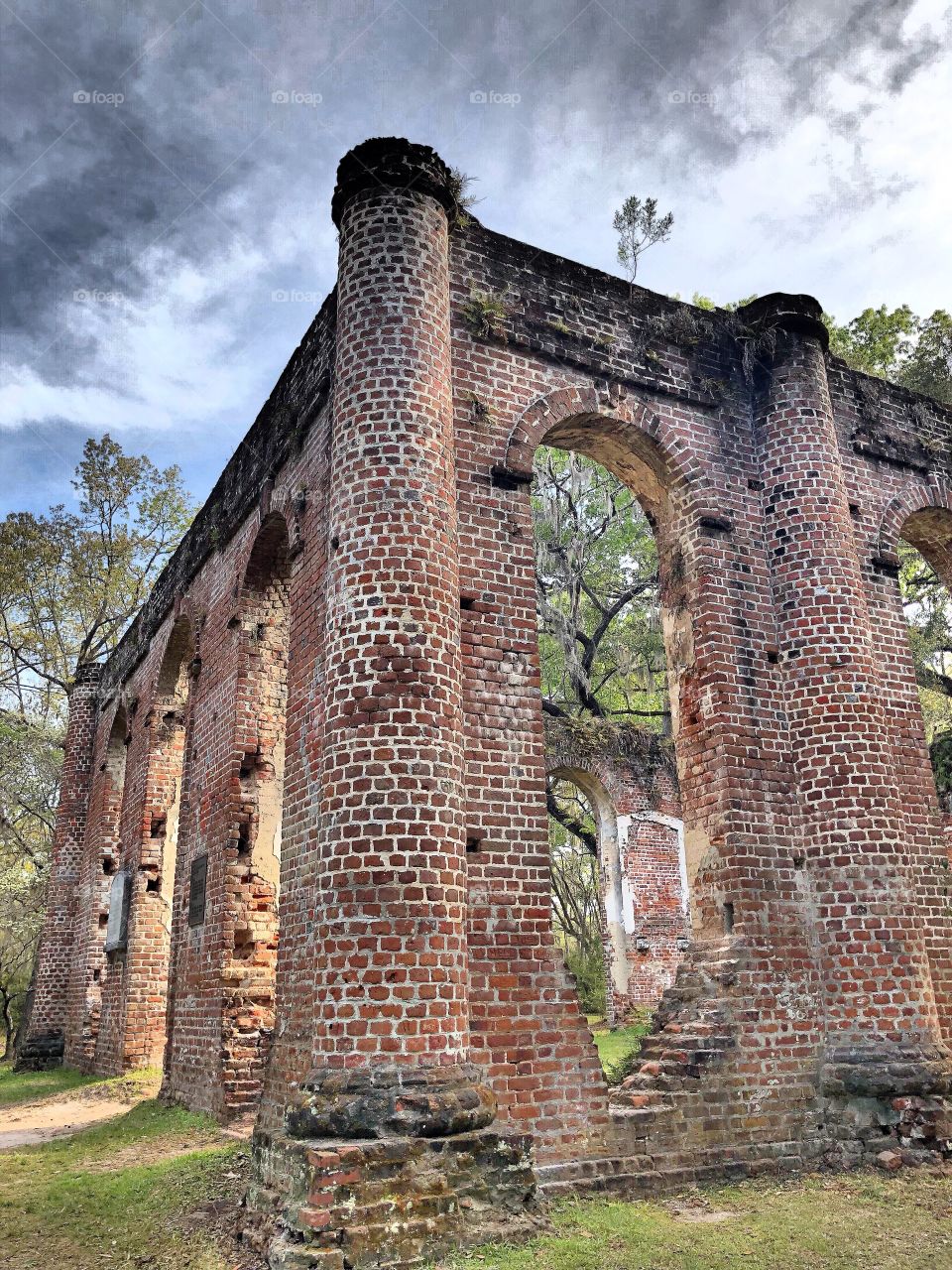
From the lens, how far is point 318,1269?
15.6 feet

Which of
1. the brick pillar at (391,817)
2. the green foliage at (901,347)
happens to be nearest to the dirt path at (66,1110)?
the brick pillar at (391,817)

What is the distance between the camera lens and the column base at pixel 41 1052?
1698 centimetres

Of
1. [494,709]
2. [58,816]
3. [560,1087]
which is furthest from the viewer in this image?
[58,816]

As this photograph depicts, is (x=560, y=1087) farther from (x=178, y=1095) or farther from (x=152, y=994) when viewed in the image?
(x=152, y=994)

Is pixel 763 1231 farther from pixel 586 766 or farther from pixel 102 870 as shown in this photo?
pixel 102 870

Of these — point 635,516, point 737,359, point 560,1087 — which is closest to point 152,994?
point 560,1087

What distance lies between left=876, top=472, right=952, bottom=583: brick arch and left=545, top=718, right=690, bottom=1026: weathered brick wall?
739cm

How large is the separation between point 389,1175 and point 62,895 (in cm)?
1550

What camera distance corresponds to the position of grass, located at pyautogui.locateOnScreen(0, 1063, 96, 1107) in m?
13.7

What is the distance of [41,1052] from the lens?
1708cm

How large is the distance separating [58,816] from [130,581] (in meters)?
7.31

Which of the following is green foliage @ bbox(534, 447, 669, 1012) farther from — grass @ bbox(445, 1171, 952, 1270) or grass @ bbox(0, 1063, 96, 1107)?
grass @ bbox(445, 1171, 952, 1270)

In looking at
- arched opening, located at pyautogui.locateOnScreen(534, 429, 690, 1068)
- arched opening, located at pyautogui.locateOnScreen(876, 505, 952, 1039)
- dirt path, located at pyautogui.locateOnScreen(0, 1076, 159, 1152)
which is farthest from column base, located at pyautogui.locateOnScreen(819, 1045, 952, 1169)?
dirt path, located at pyautogui.locateOnScreen(0, 1076, 159, 1152)

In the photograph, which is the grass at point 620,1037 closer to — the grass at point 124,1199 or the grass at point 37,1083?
the grass at point 124,1199
